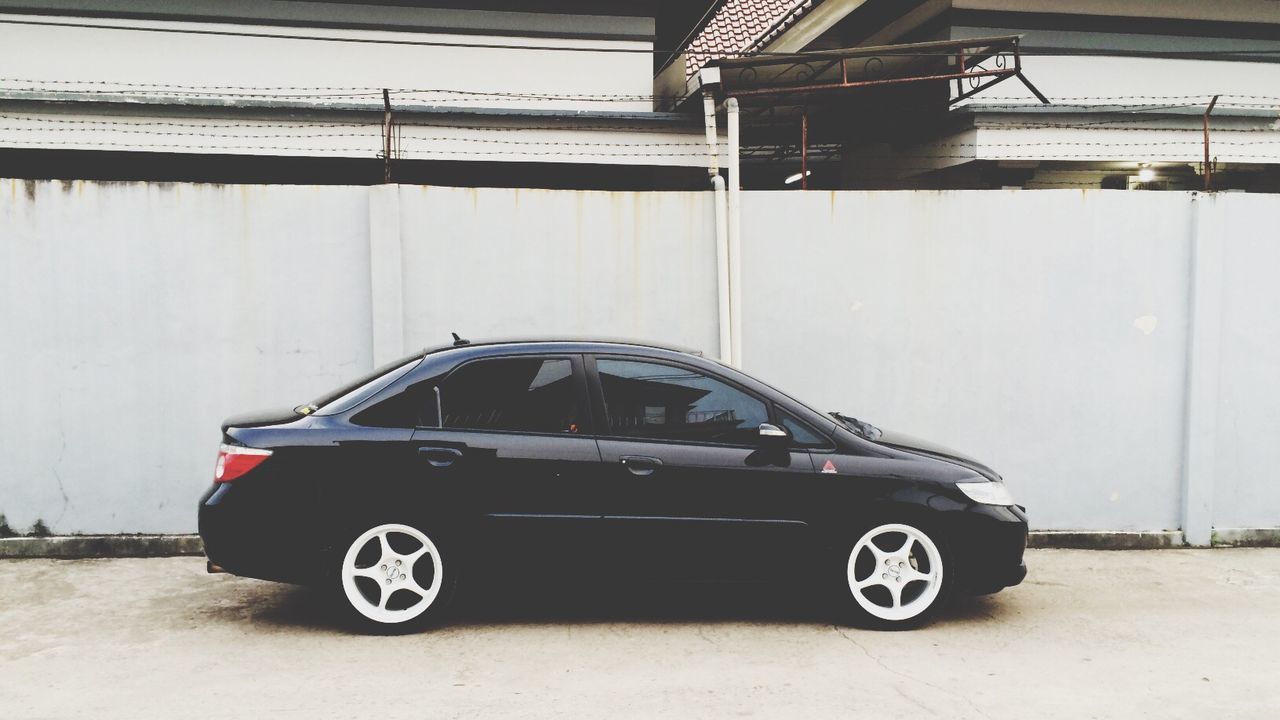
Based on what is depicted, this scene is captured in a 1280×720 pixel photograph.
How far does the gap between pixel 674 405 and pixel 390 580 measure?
1.73m

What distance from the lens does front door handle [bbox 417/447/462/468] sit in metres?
5.08

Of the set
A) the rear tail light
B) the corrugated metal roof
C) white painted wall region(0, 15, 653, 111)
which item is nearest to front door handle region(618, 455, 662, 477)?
the rear tail light

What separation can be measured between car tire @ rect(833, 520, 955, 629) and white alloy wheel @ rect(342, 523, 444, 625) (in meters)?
2.14

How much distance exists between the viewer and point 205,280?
6848 mm

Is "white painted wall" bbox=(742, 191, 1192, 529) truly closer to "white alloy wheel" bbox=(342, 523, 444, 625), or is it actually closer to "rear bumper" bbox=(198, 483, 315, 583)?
"white alloy wheel" bbox=(342, 523, 444, 625)

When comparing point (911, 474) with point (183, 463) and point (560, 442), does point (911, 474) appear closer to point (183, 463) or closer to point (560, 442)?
point (560, 442)

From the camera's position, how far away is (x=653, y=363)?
5.36 metres

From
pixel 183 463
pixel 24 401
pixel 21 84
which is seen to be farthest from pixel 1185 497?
pixel 21 84

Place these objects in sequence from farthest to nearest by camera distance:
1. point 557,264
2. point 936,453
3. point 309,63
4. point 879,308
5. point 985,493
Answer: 1. point 309,63
2. point 879,308
3. point 557,264
4. point 936,453
5. point 985,493

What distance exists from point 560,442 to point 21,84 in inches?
340

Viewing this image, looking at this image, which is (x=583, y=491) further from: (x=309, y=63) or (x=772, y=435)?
(x=309, y=63)

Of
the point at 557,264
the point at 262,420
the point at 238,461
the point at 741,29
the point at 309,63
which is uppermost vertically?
the point at 741,29

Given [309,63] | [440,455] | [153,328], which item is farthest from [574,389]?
[309,63]

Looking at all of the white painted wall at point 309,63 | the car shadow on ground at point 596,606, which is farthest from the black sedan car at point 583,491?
the white painted wall at point 309,63
